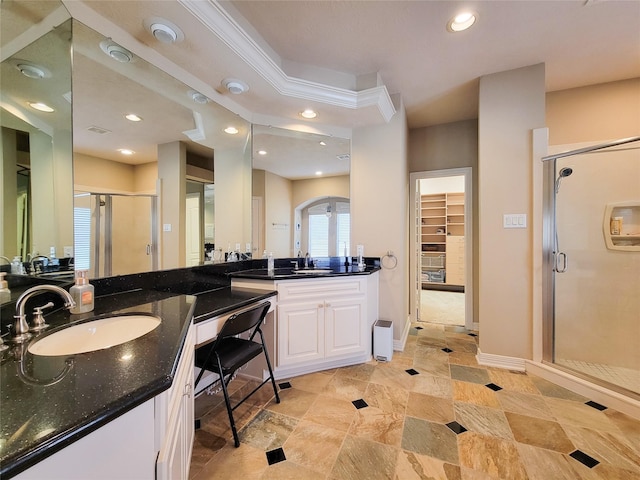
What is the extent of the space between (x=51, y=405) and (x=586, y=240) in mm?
3407

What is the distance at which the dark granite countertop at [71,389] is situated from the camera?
1.54ft

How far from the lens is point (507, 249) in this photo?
2416 mm

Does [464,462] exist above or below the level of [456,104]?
below

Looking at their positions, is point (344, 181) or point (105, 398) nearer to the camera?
point (105, 398)

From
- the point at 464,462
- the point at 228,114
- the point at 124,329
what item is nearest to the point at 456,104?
the point at 228,114

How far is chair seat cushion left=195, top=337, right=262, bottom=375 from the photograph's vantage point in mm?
1545

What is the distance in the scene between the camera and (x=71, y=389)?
634mm

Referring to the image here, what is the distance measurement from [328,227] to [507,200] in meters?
1.69

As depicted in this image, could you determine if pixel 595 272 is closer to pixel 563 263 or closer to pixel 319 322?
pixel 563 263

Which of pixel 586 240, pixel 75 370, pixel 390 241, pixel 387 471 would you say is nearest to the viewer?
pixel 75 370

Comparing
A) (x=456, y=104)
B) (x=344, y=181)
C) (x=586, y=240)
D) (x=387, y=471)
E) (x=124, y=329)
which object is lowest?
(x=387, y=471)

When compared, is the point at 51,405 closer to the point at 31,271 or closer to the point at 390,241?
the point at 31,271

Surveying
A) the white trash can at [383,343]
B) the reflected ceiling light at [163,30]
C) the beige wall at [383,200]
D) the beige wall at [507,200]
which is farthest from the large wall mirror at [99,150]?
the beige wall at [507,200]

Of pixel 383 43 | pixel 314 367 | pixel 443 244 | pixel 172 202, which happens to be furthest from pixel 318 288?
pixel 443 244
